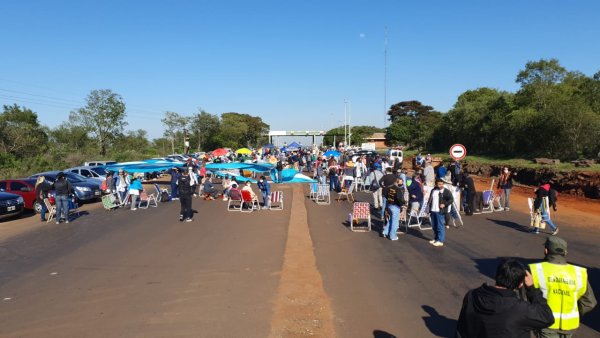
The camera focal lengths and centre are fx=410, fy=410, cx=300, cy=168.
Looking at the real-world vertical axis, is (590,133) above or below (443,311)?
above

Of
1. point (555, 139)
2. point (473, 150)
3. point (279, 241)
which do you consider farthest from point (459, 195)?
point (473, 150)

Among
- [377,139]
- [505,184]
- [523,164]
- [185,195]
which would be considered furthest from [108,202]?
[377,139]

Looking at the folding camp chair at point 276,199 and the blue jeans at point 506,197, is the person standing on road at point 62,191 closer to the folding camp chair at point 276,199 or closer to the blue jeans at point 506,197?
the folding camp chair at point 276,199

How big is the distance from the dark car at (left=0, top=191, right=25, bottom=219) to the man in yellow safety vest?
17.4m

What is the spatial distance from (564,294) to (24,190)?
19757 millimetres

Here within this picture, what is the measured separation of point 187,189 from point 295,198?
7.19 meters

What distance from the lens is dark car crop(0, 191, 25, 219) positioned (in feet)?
49.8

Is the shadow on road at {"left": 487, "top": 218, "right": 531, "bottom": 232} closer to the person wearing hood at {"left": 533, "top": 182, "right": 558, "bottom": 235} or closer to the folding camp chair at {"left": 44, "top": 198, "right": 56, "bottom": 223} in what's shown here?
the person wearing hood at {"left": 533, "top": 182, "right": 558, "bottom": 235}

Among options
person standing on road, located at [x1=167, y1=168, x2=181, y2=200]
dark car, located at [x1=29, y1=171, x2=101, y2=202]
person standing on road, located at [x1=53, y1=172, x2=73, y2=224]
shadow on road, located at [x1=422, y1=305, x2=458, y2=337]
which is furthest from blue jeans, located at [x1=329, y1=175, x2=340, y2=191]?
shadow on road, located at [x1=422, y1=305, x2=458, y2=337]

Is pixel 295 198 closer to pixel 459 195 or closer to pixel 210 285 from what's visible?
pixel 459 195

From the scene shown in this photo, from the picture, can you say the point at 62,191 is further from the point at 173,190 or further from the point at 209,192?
the point at 209,192

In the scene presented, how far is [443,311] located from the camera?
19.4 feet

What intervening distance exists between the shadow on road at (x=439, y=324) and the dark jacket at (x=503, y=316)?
2.39 meters

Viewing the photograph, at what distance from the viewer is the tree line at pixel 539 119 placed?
24469 millimetres
